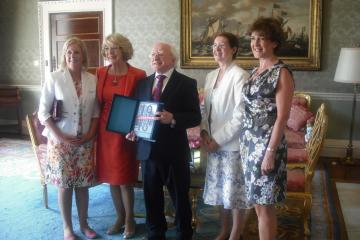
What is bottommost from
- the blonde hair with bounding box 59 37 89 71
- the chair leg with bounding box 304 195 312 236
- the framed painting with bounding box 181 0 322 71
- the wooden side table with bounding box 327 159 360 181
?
the wooden side table with bounding box 327 159 360 181

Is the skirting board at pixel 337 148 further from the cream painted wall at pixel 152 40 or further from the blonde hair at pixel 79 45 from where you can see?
the blonde hair at pixel 79 45

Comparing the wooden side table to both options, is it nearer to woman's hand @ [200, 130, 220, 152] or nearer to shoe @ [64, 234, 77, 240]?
woman's hand @ [200, 130, 220, 152]

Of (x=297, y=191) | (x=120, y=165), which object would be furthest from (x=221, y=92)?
(x=297, y=191)

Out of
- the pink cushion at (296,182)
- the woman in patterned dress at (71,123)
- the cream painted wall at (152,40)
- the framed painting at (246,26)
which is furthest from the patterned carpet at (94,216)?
the framed painting at (246,26)

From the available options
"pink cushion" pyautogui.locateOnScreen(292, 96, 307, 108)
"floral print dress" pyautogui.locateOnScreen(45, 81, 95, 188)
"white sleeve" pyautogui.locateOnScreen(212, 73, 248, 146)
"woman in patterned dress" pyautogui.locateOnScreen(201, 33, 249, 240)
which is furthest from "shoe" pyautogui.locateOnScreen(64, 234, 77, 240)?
"pink cushion" pyautogui.locateOnScreen(292, 96, 307, 108)

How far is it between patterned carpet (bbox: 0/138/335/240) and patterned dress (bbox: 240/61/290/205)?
34.3 inches

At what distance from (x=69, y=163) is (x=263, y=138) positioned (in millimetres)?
1253

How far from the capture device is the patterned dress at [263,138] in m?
1.83

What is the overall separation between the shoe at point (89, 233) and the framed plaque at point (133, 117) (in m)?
0.78

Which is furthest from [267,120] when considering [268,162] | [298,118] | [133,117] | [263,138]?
[298,118]

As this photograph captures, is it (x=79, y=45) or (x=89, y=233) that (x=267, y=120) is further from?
(x=89, y=233)

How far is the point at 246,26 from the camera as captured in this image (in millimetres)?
5043

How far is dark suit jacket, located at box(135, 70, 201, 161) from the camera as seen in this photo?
7.26ft

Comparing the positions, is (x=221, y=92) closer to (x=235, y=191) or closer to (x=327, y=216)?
(x=235, y=191)
